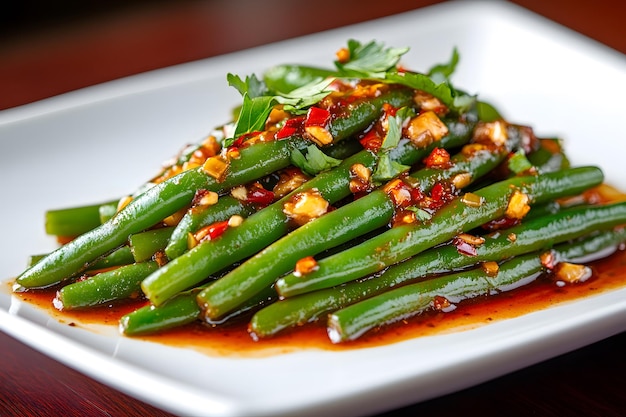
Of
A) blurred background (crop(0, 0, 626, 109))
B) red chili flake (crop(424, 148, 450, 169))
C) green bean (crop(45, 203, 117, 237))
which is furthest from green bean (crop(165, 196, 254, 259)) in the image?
blurred background (crop(0, 0, 626, 109))

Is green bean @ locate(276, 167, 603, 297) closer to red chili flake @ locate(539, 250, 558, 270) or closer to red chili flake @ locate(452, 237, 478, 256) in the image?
red chili flake @ locate(452, 237, 478, 256)

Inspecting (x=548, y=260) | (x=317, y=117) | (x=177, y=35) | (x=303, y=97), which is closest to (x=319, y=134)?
(x=317, y=117)

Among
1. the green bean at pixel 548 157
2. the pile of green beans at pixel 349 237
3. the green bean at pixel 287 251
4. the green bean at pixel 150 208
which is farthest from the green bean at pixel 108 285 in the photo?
the green bean at pixel 548 157

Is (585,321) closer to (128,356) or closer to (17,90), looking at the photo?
(128,356)

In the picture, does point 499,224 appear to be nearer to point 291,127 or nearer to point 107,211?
point 291,127

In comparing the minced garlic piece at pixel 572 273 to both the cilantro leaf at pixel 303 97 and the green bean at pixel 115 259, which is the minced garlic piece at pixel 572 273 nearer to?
the cilantro leaf at pixel 303 97
